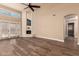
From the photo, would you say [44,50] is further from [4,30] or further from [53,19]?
[4,30]

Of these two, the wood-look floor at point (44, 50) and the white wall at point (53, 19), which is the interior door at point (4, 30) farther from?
the white wall at point (53, 19)

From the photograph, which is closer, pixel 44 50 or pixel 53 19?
pixel 44 50

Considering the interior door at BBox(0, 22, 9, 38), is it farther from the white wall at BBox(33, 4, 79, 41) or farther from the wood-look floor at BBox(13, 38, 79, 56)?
the white wall at BBox(33, 4, 79, 41)

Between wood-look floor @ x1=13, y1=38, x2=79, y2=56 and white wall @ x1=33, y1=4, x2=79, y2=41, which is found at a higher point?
white wall @ x1=33, y1=4, x2=79, y2=41

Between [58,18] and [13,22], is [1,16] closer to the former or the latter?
[13,22]

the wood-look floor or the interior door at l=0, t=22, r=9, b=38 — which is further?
the interior door at l=0, t=22, r=9, b=38

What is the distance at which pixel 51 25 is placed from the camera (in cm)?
577

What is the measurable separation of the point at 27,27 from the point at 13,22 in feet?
6.16

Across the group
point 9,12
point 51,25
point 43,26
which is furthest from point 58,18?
point 9,12

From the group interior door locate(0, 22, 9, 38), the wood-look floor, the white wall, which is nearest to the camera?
the wood-look floor

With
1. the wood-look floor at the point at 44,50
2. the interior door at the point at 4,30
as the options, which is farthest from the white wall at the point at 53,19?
the interior door at the point at 4,30

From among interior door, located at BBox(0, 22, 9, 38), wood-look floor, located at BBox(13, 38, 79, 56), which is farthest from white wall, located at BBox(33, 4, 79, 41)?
interior door, located at BBox(0, 22, 9, 38)

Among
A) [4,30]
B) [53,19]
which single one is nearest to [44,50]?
[53,19]

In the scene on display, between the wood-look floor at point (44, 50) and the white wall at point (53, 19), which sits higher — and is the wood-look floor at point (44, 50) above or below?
below
